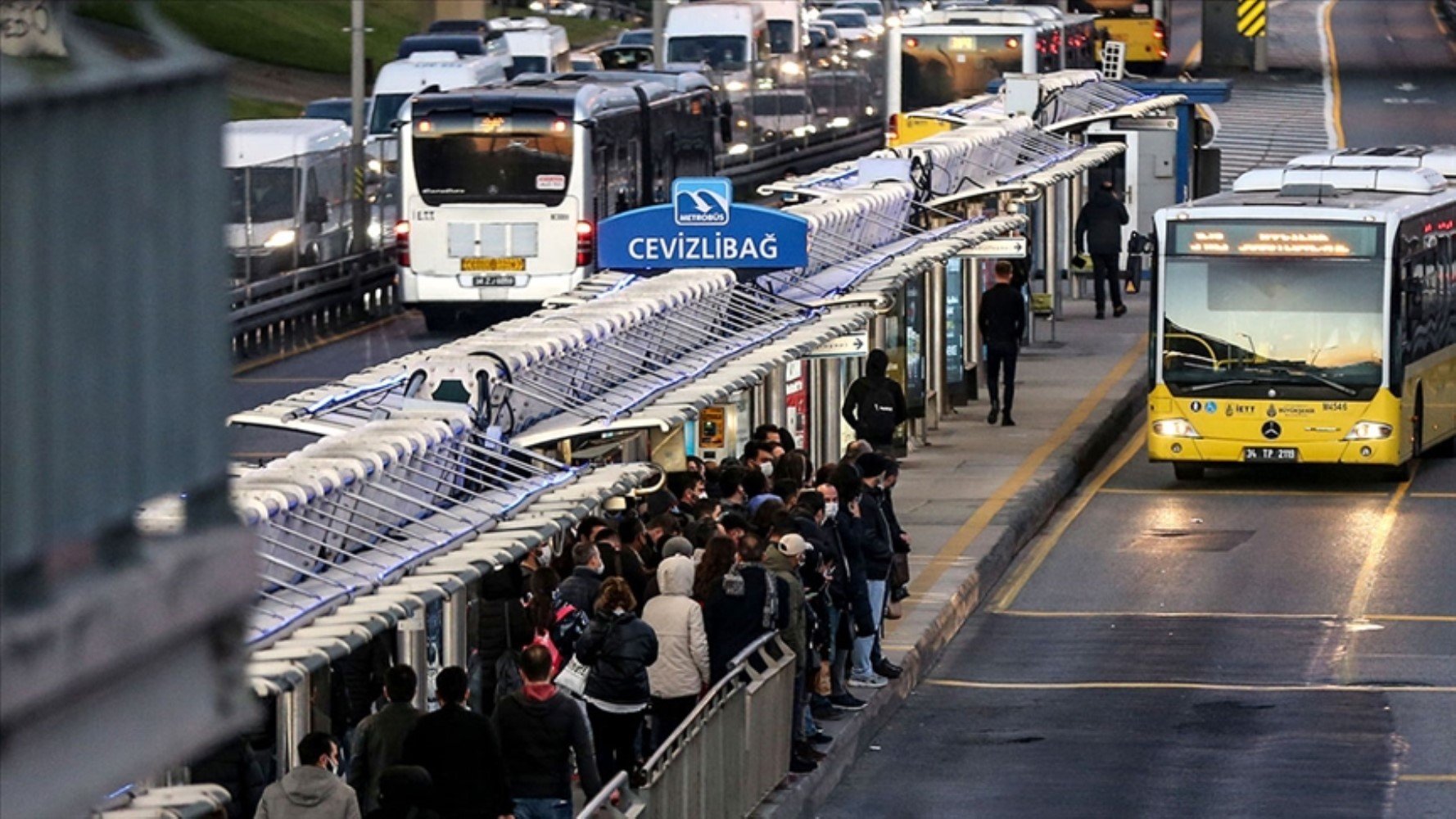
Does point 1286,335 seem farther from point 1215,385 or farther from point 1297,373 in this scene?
point 1215,385

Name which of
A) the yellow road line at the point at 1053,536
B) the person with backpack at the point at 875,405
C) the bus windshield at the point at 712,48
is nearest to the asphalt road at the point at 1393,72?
the bus windshield at the point at 712,48

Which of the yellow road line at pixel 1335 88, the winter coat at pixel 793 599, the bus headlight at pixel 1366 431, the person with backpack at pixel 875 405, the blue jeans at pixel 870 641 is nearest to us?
the winter coat at pixel 793 599

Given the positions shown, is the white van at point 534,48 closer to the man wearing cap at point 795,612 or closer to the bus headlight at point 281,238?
the bus headlight at point 281,238

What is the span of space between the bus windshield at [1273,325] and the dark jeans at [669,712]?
14.1 m

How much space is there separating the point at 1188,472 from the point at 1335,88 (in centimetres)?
4756

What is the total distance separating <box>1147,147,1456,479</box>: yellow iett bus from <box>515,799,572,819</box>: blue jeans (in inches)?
645

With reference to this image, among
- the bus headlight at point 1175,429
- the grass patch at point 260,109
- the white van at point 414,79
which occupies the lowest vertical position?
the bus headlight at point 1175,429

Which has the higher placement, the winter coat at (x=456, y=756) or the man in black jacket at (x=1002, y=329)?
the winter coat at (x=456, y=756)

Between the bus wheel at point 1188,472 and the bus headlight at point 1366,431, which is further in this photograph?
the bus wheel at point 1188,472

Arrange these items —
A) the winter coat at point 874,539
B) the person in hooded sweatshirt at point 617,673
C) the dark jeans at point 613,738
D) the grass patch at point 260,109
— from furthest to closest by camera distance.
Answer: the grass patch at point 260,109, the winter coat at point 874,539, the dark jeans at point 613,738, the person in hooded sweatshirt at point 617,673

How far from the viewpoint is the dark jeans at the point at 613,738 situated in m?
14.3

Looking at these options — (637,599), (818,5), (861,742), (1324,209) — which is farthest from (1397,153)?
(818,5)

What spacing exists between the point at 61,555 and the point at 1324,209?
24.9 metres

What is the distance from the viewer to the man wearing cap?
52.5 ft
